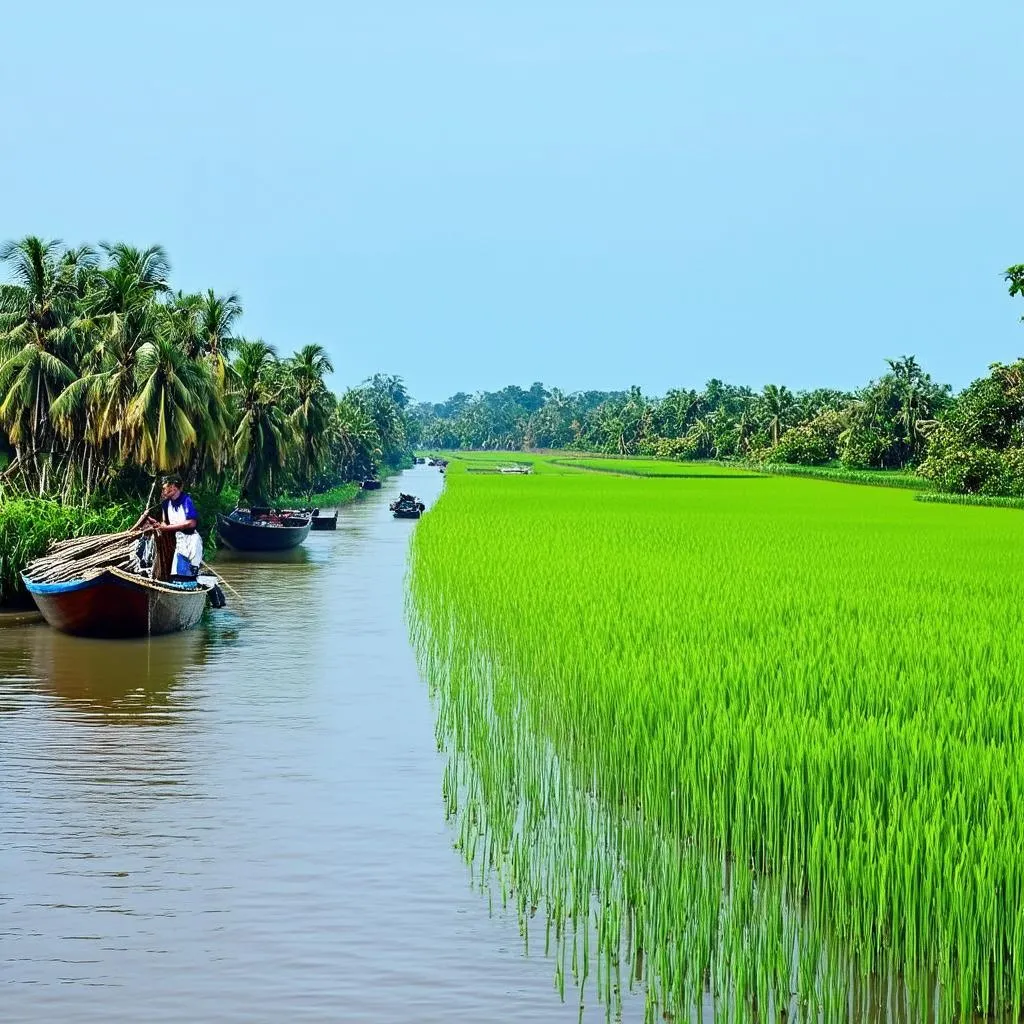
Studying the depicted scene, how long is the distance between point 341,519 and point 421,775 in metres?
47.6

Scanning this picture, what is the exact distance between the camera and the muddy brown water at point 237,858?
7.30m

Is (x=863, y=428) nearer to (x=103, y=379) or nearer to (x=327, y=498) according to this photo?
(x=327, y=498)

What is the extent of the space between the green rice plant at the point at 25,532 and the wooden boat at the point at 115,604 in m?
2.87

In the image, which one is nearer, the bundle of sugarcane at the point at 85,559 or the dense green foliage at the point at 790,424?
the bundle of sugarcane at the point at 85,559

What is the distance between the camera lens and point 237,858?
9586 mm

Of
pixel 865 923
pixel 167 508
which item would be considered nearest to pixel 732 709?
pixel 865 923

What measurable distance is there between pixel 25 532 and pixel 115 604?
5241 mm

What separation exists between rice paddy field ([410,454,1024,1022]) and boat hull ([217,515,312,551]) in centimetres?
1798

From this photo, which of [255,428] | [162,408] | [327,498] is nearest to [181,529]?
[162,408]

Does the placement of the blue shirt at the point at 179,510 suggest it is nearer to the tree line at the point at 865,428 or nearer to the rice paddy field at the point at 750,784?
the rice paddy field at the point at 750,784

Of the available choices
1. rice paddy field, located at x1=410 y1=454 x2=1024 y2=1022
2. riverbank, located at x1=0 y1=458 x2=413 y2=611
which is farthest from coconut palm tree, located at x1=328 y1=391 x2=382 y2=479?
rice paddy field, located at x1=410 y1=454 x2=1024 y2=1022

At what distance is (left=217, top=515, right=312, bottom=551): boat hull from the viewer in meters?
Result: 39.0

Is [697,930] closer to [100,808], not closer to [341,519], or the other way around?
[100,808]

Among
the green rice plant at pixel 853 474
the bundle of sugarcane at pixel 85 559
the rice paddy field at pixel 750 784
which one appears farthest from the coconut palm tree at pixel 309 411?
the rice paddy field at pixel 750 784
